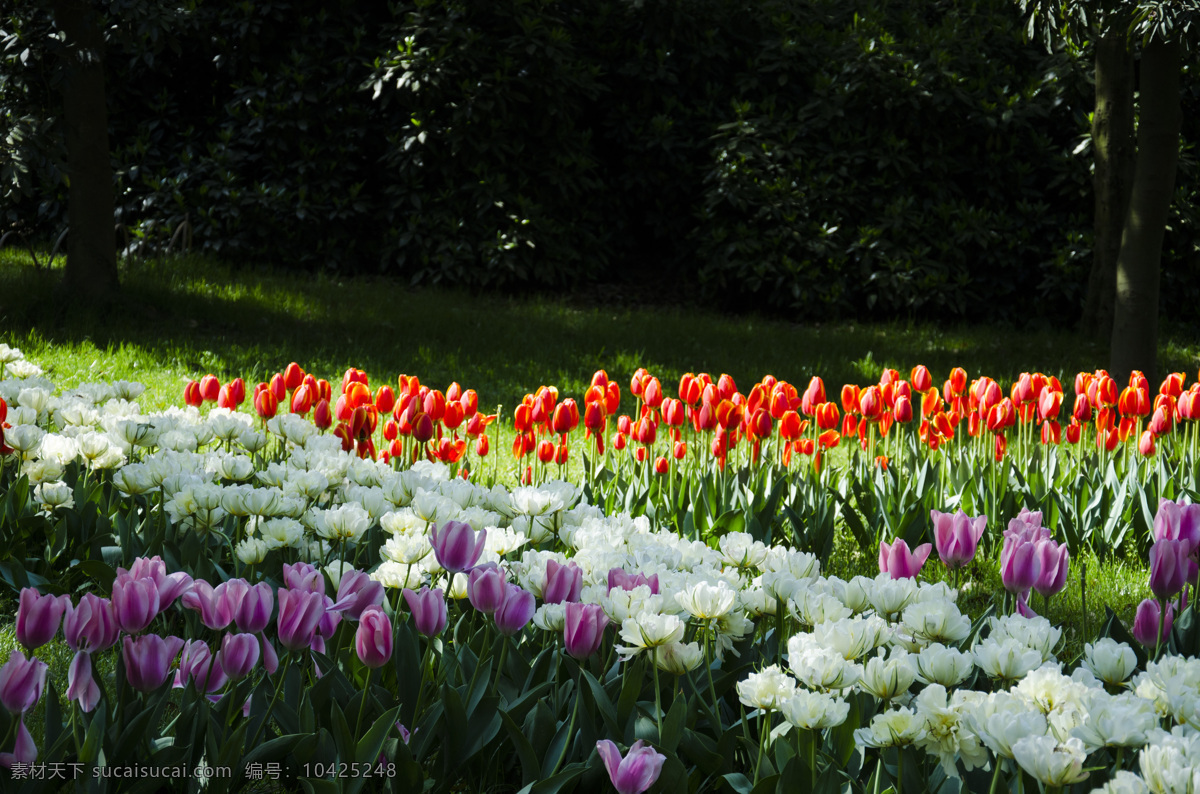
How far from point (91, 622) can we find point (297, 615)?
0.28m

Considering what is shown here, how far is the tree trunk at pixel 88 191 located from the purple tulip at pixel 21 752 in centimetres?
674

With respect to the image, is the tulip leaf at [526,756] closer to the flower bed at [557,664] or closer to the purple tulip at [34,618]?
the flower bed at [557,664]

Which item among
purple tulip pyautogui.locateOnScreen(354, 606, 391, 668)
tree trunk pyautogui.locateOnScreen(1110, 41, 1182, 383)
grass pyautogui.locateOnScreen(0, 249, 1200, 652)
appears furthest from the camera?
grass pyautogui.locateOnScreen(0, 249, 1200, 652)

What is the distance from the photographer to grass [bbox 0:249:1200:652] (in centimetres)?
649

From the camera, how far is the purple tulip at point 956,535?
1868mm

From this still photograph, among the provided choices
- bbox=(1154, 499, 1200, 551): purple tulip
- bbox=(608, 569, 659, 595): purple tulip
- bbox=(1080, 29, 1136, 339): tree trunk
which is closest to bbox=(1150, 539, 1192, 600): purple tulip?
bbox=(1154, 499, 1200, 551): purple tulip

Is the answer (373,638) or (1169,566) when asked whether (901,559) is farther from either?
(373,638)

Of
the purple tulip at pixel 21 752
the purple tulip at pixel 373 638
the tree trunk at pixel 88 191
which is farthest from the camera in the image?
the tree trunk at pixel 88 191

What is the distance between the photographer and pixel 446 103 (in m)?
9.95

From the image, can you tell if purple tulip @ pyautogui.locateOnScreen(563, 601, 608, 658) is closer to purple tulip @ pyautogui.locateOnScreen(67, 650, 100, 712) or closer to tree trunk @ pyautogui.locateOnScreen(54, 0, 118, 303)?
purple tulip @ pyautogui.locateOnScreen(67, 650, 100, 712)

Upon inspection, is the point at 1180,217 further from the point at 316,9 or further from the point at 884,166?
the point at 316,9

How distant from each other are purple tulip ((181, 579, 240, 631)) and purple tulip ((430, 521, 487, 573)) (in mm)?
339

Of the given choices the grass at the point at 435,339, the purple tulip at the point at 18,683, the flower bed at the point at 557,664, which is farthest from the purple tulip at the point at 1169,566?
the grass at the point at 435,339

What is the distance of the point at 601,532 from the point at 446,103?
338 inches
